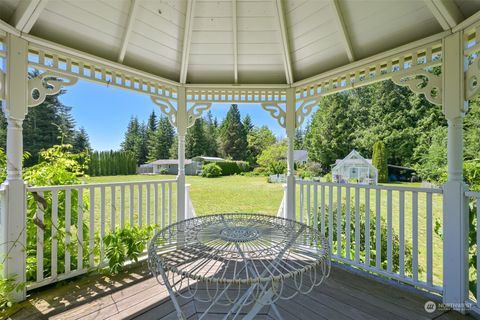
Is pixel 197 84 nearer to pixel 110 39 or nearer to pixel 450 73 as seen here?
pixel 110 39

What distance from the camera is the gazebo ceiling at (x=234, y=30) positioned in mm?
2211

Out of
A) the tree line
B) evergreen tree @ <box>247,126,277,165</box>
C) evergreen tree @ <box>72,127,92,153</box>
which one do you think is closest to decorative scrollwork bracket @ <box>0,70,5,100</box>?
evergreen tree @ <box>247,126,277,165</box>

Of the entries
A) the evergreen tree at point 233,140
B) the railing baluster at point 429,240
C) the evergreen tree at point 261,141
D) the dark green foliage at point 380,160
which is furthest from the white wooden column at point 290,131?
the evergreen tree at point 233,140

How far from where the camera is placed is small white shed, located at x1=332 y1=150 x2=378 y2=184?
12.7 m

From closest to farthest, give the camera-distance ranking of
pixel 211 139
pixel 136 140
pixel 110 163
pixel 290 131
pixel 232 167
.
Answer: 1. pixel 290 131
2. pixel 110 163
3. pixel 232 167
4. pixel 211 139
5. pixel 136 140

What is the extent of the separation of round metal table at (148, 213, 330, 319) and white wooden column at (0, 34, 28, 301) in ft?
4.80

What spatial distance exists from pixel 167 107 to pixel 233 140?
75.8 ft

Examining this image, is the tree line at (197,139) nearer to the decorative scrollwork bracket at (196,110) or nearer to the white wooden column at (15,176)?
the decorative scrollwork bracket at (196,110)

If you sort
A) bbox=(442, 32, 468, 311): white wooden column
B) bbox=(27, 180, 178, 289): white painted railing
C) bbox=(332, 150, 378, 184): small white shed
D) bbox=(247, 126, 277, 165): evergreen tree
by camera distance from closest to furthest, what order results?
1. bbox=(442, 32, 468, 311): white wooden column
2. bbox=(27, 180, 178, 289): white painted railing
3. bbox=(332, 150, 378, 184): small white shed
4. bbox=(247, 126, 277, 165): evergreen tree

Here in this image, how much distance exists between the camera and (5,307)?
203 cm

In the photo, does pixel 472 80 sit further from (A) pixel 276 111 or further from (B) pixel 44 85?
(B) pixel 44 85

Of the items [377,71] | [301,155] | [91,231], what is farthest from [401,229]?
[301,155]

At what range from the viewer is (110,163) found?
56.7 feet

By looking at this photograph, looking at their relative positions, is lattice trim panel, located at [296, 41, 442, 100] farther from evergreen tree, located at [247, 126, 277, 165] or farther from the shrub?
evergreen tree, located at [247, 126, 277, 165]
